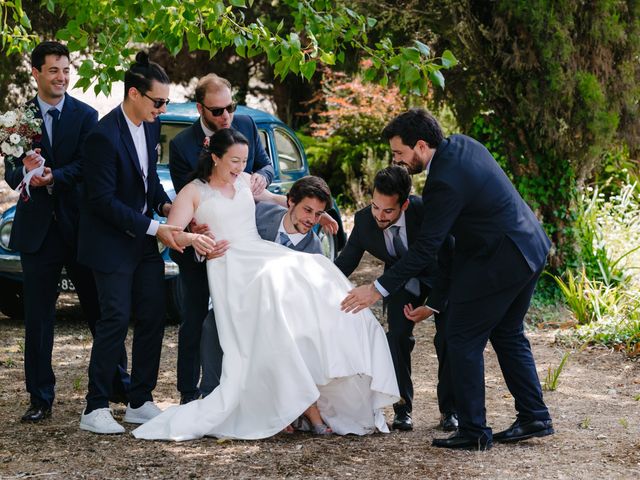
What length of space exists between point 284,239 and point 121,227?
1019 millimetres

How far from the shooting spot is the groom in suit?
5.78 metres

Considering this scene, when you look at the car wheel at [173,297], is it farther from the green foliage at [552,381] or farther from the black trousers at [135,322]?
the green foliage at [552,381]

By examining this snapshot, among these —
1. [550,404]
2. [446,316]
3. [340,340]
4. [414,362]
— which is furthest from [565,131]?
[340,340]

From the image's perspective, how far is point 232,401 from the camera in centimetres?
546

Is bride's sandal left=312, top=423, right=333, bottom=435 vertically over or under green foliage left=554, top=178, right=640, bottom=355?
under

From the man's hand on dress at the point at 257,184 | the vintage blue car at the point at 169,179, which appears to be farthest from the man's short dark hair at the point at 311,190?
the vintage blue car at the point at 169,179

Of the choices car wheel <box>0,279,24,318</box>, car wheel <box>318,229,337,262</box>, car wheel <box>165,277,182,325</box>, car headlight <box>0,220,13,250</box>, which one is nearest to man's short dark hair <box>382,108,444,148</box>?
car wheel <box>165,277,182,325</box>

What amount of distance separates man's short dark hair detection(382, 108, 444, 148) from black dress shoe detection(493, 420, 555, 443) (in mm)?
1685

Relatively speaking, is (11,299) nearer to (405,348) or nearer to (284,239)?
(284,239)

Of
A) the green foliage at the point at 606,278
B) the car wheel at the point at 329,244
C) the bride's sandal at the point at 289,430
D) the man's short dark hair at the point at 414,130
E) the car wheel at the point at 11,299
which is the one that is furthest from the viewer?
the car wheel at the point at 329,244

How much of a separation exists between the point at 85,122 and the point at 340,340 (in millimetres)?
2089

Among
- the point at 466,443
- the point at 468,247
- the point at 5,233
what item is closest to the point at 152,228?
the point at 468,247

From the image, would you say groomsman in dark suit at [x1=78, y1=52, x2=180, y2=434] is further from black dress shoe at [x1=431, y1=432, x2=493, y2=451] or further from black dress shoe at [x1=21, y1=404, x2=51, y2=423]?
black dress shoe at [x1=431, y1=432, x2=493, y2=451]

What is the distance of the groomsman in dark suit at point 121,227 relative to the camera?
553 cm
